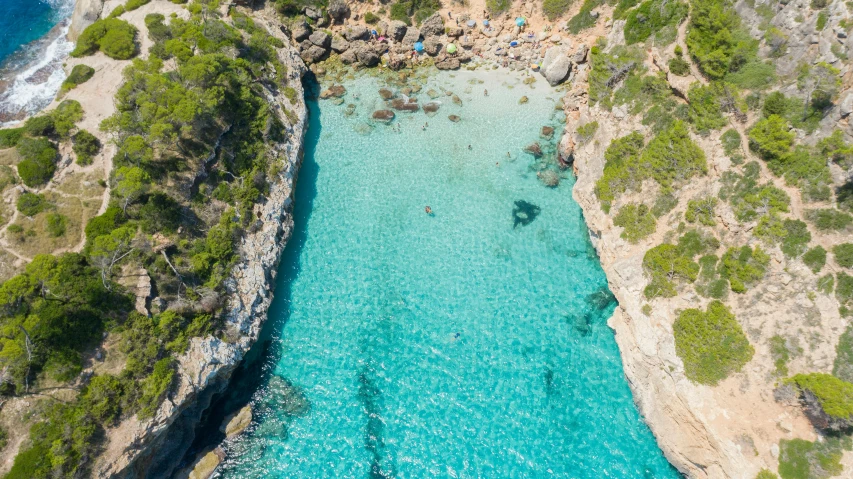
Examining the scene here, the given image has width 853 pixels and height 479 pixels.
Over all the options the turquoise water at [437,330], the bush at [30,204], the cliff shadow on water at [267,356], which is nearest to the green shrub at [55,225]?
the bush at [30,204]

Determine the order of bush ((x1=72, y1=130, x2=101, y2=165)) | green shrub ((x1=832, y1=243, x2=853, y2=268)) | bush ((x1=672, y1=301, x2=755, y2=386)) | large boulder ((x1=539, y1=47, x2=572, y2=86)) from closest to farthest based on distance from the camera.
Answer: green shrub ((x1=832, y1=243, x2=853, y2=268)) → bush ((x1=672, y1=301, x2=755, y2=386)) → bush ((x1=72, y1=130, x2=101, y2=165)) → large boulder ((x1=539, y1=47, x2=572, y2=86))

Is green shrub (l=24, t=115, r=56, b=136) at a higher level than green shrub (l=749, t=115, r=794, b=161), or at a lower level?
lower

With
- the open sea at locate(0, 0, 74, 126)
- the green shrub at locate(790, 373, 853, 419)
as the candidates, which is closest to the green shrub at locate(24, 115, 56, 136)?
the open sea at locate(0, 0, 74, 126)

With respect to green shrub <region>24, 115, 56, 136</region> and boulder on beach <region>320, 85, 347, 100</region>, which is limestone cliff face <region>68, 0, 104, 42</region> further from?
boulder on beach <region>320, 85, 347, 100</region>

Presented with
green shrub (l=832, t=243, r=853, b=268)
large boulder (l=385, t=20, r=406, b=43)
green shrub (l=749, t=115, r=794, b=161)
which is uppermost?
green shrub (l=749, t=115, r=794, b=161)

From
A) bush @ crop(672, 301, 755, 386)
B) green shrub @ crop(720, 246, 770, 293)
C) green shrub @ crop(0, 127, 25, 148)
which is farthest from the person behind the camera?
green shrub @ crop(0, 127, 25, 148)

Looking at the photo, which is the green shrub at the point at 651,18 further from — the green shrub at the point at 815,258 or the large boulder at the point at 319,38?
the large boulder at the point at 319,38

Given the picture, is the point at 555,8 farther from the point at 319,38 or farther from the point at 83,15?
the point at 83,15
